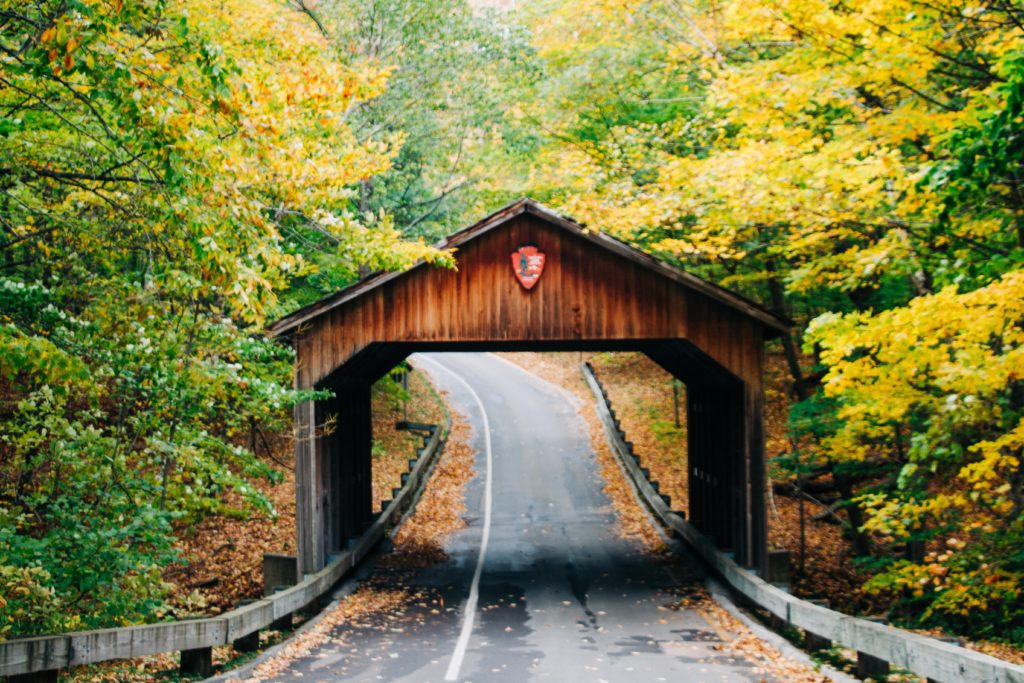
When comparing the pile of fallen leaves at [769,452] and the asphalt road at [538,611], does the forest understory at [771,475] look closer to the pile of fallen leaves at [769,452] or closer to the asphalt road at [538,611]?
the pile of fallen leaves at [769,452]

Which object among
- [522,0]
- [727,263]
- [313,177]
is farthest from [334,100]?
[522,0]

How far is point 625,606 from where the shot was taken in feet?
41.5

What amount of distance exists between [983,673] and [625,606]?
7.44m

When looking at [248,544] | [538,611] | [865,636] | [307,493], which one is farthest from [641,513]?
[865,636]

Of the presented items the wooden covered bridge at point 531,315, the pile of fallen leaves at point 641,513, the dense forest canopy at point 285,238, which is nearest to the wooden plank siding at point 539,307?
the wooden covered bridge at point 531,315

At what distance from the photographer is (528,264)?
508 inches

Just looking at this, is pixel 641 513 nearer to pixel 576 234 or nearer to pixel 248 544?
pixel 248 544

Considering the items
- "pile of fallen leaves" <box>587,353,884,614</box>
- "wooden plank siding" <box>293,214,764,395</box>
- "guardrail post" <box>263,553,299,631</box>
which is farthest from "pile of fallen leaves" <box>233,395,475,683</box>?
"pile of fallen leaves" <box>587,353,884,614</box>

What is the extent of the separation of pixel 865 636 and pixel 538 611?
5.79m

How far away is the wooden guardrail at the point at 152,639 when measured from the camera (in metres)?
6.37

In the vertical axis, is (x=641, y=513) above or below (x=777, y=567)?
below

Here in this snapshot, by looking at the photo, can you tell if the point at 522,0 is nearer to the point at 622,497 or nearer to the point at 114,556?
the point at 622,497

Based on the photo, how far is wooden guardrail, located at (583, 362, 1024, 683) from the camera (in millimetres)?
5707

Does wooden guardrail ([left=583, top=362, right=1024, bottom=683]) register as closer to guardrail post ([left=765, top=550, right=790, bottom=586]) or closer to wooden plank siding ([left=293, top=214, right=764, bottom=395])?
guardrail post ([left=765, top=550, right=790, bottom=586])
